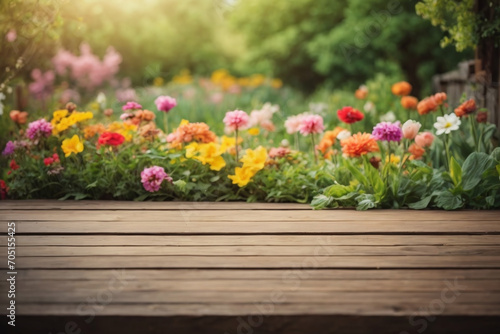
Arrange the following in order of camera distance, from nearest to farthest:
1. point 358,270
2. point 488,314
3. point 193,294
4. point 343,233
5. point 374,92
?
1. point 488,314
2. point 193,294
3. point 358,270
4. point 343,233
5. point 374,92

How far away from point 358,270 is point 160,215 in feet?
3.98

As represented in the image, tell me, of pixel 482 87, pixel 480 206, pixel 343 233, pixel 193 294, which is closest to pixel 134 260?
pixel 193 294

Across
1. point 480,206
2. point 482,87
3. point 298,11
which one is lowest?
point 480,206

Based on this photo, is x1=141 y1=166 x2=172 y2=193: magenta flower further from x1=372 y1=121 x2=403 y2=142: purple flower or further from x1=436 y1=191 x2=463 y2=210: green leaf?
x1=436 y1=191 x2=463 y2=210: green leaf

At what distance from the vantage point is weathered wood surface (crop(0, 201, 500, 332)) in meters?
1.77

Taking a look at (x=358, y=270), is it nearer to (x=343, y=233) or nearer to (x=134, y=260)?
(x=343, y=233)

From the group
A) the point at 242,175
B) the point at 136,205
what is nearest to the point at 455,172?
the point at 242,175

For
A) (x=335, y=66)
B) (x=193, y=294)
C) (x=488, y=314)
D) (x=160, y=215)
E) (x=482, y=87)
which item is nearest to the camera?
(x=488, y=314)

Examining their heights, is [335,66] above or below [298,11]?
below

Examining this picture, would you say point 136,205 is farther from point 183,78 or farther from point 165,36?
point 165,36

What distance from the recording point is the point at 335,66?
9148mm

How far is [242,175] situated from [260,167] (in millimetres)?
118

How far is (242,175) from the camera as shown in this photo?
331 cm

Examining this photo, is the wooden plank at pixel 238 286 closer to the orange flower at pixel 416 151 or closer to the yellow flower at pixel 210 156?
the yellow flower at pixel 210 156
